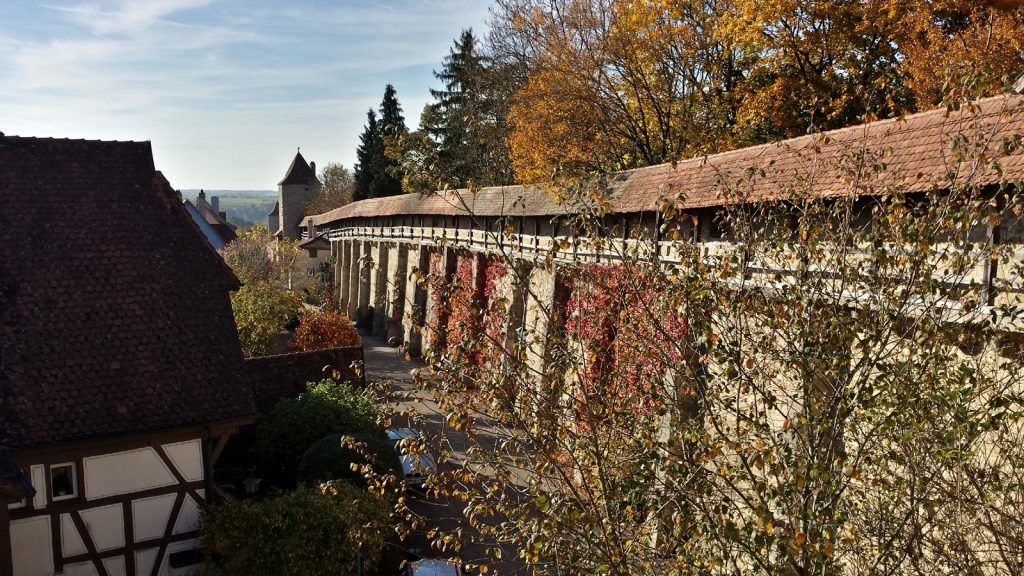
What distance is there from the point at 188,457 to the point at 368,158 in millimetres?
46670

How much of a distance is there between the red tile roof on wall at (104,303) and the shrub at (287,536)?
1547mm

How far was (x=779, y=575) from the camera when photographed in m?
5.19

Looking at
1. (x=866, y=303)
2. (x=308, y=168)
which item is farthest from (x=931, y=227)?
(x=308, y=168)

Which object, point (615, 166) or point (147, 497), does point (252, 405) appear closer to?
point (147, 497)

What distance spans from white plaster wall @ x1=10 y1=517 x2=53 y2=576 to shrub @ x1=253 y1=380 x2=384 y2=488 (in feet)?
14.3

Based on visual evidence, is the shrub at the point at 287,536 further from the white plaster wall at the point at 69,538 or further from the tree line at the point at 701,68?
the tree line at the point at 701,68

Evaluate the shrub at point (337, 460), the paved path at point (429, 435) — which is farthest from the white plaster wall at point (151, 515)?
the paved path at point (429, 435)

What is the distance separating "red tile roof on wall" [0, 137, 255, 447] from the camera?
11.3m

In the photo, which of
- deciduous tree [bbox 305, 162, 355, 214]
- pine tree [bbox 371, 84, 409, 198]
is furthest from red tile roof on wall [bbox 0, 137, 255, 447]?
deciduous tree [bbox 305, 162, 355, 214]

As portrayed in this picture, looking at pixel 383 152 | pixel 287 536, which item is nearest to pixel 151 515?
pixel 287 536

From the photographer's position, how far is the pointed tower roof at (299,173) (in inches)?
2687

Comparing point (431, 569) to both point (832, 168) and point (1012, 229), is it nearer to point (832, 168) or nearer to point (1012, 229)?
point (832, 168)

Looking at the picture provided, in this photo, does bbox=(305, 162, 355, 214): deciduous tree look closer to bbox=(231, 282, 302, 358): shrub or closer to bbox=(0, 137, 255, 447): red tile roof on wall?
bbox=(231, 282, 302, 358): shrub

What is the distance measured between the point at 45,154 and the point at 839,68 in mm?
18525
